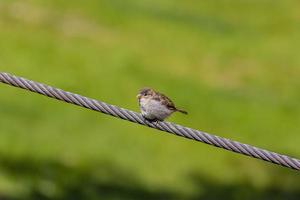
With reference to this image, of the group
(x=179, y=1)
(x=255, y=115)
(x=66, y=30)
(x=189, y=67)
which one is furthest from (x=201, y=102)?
(x=179, y=1)

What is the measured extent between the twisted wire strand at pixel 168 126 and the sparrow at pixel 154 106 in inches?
21.8

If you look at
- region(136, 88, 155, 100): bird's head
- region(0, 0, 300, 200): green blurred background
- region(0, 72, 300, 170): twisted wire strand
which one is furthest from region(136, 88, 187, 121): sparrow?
region(0, 0, 300, 200): green blurred background

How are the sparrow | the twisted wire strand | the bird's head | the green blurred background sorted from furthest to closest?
the green blurred background → the bird's head → the sparrow → the twisted wire strand

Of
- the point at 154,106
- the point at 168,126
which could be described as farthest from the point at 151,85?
the point at 168,126

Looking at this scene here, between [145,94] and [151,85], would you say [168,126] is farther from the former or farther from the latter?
[151,85]

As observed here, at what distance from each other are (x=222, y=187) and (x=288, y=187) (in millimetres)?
1309

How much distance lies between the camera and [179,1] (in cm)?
2538

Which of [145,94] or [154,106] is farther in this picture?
[145,94]

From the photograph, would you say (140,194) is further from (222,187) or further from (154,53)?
(154,53)

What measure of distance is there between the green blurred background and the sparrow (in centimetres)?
595

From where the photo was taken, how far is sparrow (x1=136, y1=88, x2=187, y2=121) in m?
7.02

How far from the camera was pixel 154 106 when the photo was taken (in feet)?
23.8

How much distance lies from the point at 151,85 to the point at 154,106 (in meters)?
12.3

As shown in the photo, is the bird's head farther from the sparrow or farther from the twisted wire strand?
the twisted wire strand
